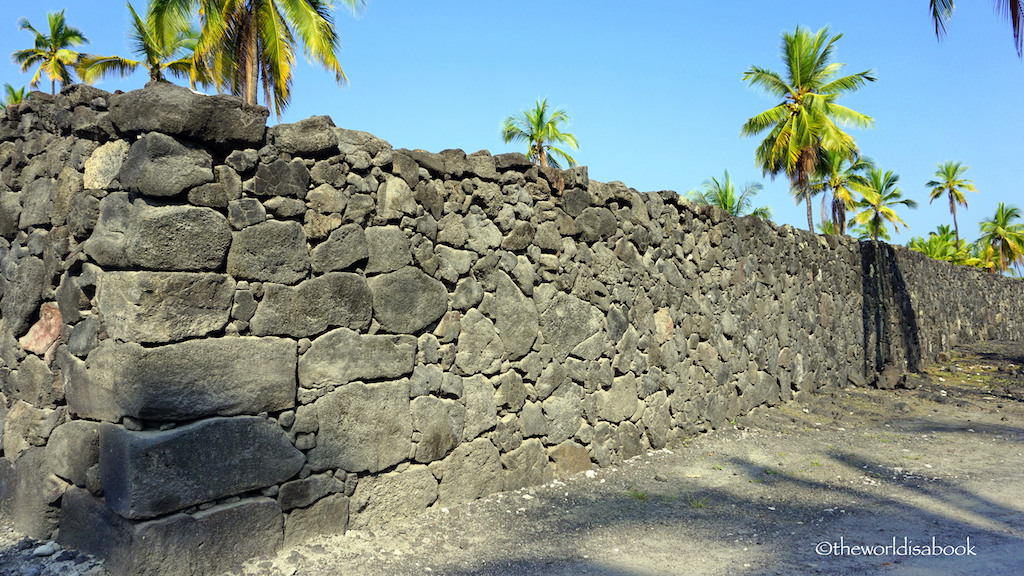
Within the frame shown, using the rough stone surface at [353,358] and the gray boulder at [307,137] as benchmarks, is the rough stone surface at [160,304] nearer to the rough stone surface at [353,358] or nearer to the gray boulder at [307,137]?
the rough stone surface at [353,358]

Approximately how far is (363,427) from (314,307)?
0.70 m

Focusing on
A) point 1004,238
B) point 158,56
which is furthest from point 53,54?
point 1004,238

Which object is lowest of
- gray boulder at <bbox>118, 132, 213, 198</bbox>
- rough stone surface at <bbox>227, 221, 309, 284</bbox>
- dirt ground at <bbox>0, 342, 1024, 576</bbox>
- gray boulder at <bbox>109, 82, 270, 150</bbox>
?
dirt ground at <bbox>0, 342, 1024, 576</bbox>

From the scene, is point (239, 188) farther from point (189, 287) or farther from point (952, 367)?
point (952, 367)

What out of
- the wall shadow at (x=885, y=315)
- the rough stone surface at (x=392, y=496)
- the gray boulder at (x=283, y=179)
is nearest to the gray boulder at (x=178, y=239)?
the gray boulder at (x=283, y=179)

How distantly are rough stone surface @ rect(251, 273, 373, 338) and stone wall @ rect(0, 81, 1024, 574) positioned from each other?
0.04ft

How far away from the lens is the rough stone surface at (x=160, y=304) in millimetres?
2994

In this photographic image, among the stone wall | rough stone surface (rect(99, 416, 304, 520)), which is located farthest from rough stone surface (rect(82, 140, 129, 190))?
rough stone surface (rect(99, 416, 304, 520))

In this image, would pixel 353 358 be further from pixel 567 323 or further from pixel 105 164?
pixel 567 323

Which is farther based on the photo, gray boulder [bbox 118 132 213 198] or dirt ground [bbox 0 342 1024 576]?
dirt ground [bbox 0 342 1024 576]

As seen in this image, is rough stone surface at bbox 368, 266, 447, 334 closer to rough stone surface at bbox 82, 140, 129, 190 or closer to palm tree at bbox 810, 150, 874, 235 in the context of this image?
rough stone surface at bbox 82, 140, 129, 190

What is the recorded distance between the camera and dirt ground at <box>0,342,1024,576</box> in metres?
3.45

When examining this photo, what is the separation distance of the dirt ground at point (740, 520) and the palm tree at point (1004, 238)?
35576 mm

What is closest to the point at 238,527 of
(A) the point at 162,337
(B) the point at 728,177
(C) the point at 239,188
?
(A) the point at 162,337
